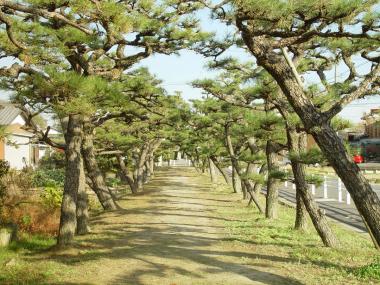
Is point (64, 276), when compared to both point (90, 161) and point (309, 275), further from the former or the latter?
point (90, 161)

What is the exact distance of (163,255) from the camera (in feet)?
29.7

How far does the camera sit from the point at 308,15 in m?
5.95

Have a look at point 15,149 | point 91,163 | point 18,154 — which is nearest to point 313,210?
point 91,163

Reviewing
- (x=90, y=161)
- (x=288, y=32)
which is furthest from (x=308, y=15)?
(x=90, y=161)

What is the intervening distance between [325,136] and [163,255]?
3.97 meters

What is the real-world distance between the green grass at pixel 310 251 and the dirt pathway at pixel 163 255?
41 centimetres

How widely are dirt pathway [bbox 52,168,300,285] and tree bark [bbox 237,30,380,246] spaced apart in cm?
153

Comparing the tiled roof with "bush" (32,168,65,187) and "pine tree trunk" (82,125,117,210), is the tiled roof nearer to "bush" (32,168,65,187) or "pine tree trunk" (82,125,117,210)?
"bush" (32,168,65,187)

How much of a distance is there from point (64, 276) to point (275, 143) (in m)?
7.43

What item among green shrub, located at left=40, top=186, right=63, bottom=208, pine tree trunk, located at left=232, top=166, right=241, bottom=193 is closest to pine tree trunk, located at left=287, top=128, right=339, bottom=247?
green shrub, located at left=40, top=186, right=63, bottom=208

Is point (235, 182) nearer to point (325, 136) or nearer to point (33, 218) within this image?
point (33, 218)

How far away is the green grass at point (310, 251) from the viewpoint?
7.28 metres

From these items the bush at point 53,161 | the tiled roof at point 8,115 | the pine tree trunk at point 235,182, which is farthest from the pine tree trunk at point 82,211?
the bush at point 53,161

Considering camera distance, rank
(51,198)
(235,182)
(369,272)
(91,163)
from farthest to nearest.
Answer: (235,182)
(51,198)
(91,163)
(369,272)
